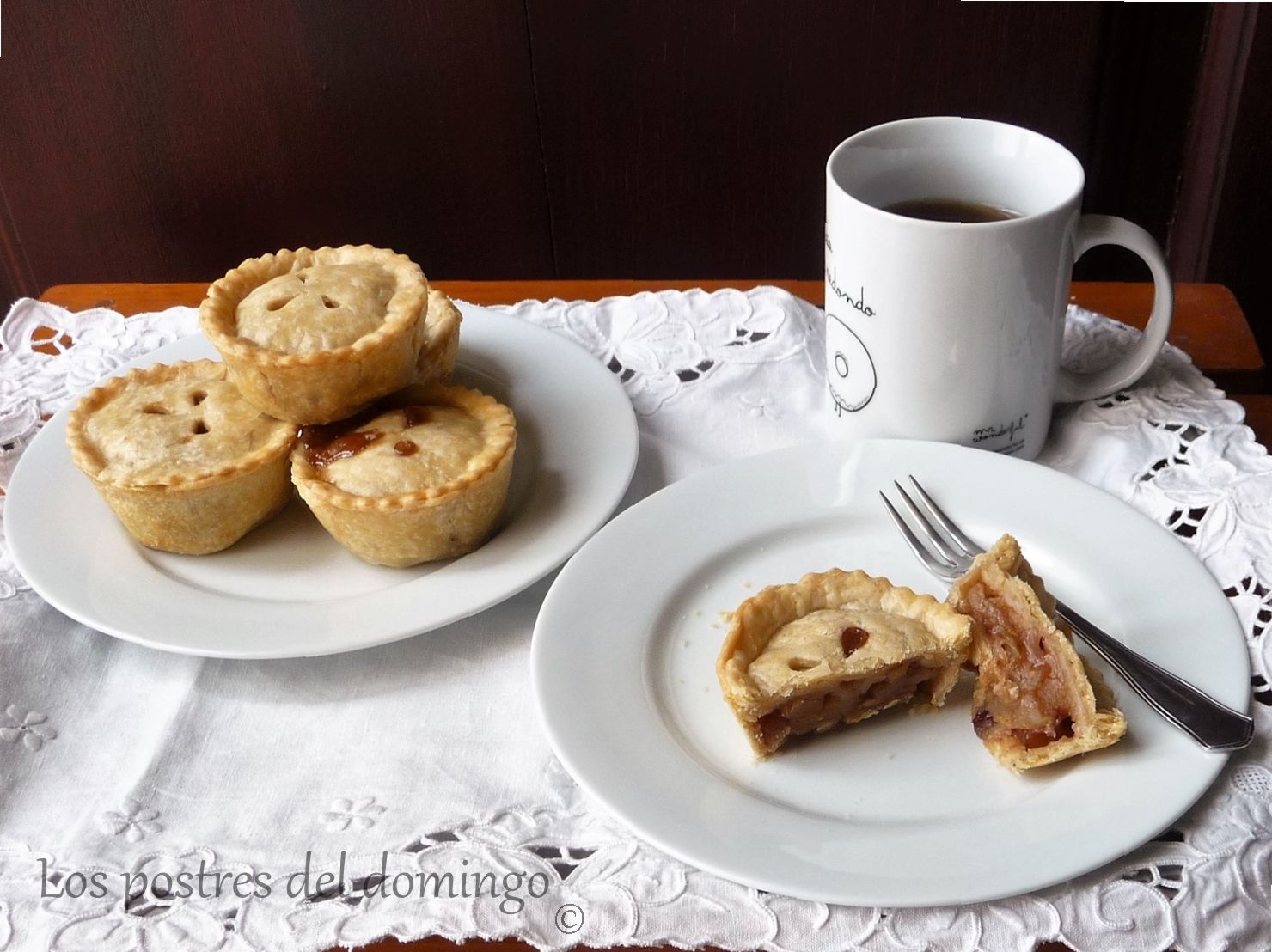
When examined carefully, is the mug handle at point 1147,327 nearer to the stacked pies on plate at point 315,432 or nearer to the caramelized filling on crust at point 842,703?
the caramelized filling on crust at point 842,703

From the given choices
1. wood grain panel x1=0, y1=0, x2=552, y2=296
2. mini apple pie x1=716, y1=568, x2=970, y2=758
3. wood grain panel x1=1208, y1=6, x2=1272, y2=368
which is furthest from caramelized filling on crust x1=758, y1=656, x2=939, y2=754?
wood grain panel x1=0, y1=0, x2=552, y2=296

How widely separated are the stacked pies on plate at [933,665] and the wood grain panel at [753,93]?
1519 millimetres

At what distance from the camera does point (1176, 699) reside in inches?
40.5

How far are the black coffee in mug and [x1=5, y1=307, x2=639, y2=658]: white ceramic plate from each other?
0.41 m

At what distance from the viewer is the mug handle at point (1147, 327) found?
1.36m

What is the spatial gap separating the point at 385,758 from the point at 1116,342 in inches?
43.8

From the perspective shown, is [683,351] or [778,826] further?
[683,351]

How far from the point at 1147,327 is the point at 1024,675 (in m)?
0.60

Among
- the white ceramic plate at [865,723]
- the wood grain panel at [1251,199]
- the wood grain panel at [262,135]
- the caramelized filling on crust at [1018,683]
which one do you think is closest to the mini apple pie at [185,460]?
the white ceramic plate at [865,723]

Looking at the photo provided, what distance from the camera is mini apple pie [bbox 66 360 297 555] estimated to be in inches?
51.6

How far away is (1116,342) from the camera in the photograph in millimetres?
1627

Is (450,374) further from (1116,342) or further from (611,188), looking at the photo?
(611,188)

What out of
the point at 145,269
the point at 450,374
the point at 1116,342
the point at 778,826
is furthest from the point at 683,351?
the point at 145,269

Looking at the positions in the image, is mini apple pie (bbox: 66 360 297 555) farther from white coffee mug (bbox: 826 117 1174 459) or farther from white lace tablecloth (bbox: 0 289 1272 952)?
white coffee mug (bbox: 826 117 1174 459)
